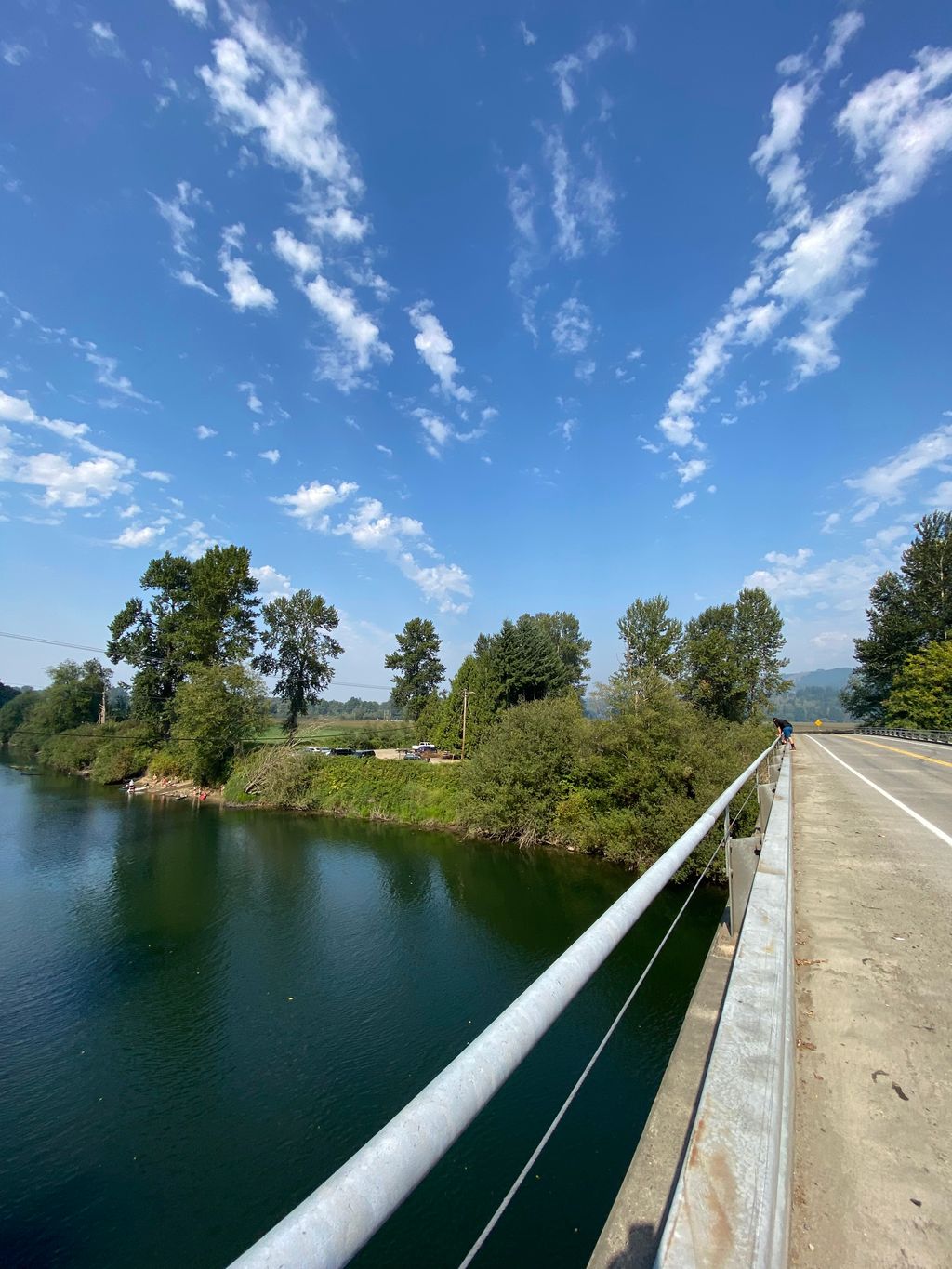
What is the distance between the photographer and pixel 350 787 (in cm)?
3209

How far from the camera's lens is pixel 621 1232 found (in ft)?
4.46

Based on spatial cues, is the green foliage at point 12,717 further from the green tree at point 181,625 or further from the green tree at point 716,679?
the green tree at point 716,679

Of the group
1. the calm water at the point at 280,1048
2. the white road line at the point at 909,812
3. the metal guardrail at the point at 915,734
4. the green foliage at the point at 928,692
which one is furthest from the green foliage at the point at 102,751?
the green foliage at the point at 928,692

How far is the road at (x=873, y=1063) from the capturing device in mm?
1485

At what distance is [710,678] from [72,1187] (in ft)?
136

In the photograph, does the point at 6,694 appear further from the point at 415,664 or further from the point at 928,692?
the point at 928,692

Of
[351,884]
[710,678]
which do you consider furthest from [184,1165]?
[710,678]

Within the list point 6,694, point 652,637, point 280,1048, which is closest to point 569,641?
point 652,637

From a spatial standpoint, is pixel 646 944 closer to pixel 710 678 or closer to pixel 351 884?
pixel 351 884

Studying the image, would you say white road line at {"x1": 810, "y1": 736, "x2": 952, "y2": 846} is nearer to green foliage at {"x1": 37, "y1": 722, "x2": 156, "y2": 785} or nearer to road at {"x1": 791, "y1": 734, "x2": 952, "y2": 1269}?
road at {"x1": 791, "y1": 734, "x2": 952, "y2": 1269}

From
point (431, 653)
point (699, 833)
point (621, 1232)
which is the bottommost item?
point (621, 1232)

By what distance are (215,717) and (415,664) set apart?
25.6m

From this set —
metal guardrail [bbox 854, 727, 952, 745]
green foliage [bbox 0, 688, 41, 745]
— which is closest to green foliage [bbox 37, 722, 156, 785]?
green foliage [bbox 0, 688, 41, 745]

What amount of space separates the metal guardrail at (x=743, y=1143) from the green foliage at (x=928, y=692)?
38.9 metres
